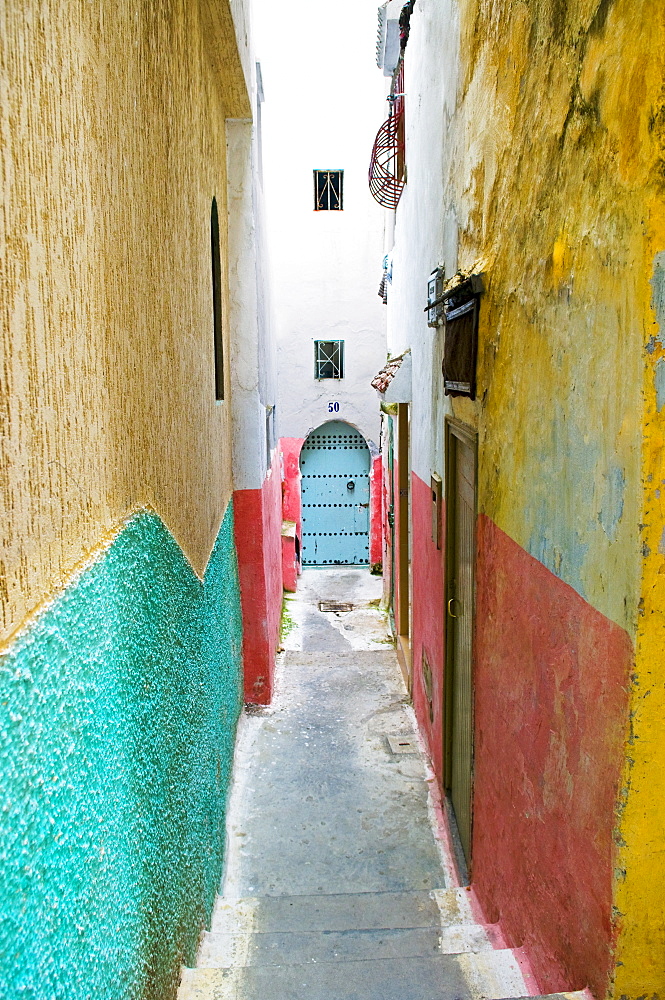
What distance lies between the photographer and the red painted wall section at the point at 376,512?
1472 cm

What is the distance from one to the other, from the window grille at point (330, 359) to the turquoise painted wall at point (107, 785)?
11.2 metres

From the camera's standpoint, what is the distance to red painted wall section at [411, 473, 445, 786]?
5.47 m

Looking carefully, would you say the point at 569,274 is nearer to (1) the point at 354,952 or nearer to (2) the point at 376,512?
(1) the point at 354,952

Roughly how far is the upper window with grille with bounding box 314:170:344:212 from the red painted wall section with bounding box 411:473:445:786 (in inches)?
334

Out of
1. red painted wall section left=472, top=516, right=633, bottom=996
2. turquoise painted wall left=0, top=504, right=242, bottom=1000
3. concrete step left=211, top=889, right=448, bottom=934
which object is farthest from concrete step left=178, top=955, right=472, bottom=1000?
concrete step left=211, top=889, right=448, bottom=934

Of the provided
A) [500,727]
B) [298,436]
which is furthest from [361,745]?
[298,436]

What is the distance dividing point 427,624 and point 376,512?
28.7ft

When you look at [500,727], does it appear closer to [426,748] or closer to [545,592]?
[545,592]

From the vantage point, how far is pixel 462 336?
13.5 ft

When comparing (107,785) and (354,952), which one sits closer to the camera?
(107,785)

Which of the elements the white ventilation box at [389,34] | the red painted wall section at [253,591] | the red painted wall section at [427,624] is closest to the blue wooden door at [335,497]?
the white ventilation box at [389,34]

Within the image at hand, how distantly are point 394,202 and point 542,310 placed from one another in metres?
7.14

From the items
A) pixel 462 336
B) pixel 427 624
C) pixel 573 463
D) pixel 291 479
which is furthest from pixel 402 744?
pixel 291 479

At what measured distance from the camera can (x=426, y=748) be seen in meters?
6.35
